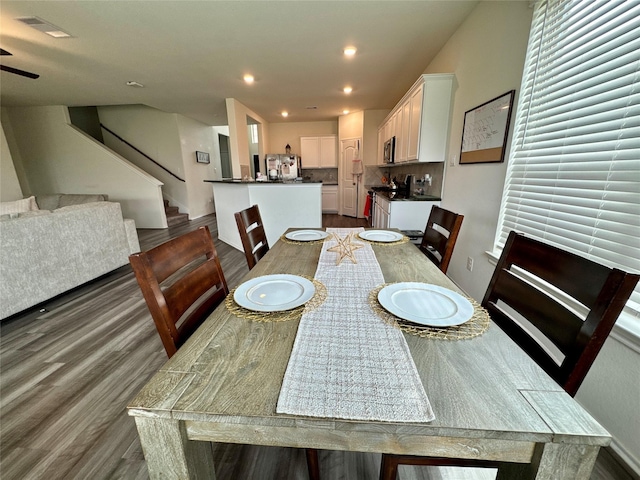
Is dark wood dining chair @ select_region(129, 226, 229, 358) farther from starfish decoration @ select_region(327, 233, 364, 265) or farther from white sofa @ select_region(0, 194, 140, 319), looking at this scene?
white sofa @ select_region(0, 194, 140, 319)

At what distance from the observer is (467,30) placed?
7.99 feet

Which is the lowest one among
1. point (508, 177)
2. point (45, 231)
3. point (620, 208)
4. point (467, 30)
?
point (45, 231)

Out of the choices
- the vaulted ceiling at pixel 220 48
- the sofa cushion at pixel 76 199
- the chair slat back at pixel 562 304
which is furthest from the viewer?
the sofa cushion at pixel 76 199

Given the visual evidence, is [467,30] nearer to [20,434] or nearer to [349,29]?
[349,29]

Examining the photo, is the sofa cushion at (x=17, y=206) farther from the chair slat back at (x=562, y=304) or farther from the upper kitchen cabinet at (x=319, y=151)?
the upper kitchen cabinet at (x=319, y=151)

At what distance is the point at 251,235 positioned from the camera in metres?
1.54

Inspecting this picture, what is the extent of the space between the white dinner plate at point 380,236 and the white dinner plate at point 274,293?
0.71m

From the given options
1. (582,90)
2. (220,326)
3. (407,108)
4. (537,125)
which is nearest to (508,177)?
(537,125)

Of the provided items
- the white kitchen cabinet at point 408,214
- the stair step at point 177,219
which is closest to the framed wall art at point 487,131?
the white kitchen cabinet at point 408,214

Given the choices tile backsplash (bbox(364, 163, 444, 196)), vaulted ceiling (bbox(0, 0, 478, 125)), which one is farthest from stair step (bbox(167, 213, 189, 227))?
tile backsplash (bbox(364, 163, 444, 196))

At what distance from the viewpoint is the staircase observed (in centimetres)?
607

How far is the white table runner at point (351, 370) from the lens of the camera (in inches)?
18.4

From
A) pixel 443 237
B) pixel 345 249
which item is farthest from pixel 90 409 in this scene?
pixel 443 237

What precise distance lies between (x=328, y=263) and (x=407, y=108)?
10.2ft
